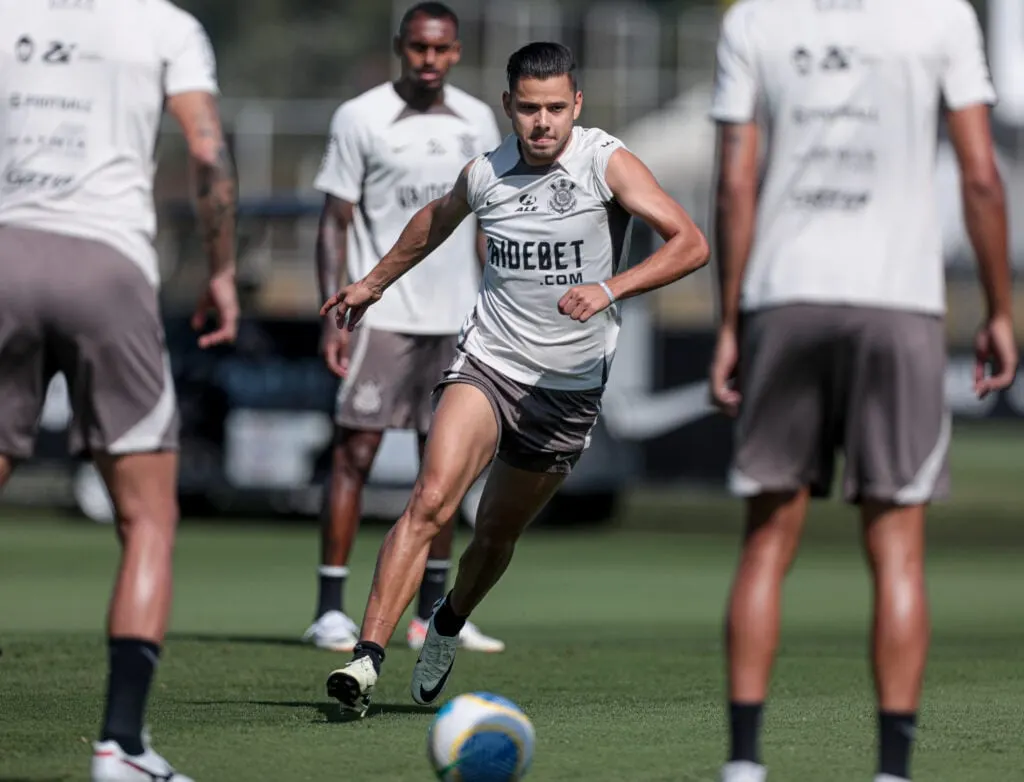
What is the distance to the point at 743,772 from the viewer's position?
5566 mm

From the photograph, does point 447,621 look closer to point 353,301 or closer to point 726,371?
point 353,301

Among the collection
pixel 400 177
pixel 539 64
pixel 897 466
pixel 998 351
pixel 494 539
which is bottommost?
pixel 494 539

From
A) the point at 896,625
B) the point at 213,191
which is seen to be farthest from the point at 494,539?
the point at 896,625

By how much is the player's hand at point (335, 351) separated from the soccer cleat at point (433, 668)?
7.55 feet

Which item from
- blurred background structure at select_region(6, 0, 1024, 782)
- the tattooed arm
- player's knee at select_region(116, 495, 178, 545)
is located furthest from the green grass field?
the tattooed arm

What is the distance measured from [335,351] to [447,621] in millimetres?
2297

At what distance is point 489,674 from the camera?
28.5ft

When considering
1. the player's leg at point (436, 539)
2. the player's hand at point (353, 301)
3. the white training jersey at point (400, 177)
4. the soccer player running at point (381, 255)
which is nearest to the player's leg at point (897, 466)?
the player's hand at point (353, 301)

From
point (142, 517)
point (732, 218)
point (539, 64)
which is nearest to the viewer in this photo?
point (732, 218)

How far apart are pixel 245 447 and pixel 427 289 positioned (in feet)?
28.0

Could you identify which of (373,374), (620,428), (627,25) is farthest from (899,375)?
(627,25)

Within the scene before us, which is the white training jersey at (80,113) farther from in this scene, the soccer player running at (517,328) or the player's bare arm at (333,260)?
the player's bare arm at (333,260)

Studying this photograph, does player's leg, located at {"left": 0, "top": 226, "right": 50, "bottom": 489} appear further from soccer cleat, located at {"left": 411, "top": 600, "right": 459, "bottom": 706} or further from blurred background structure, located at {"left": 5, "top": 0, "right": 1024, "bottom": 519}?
blurred background structure, located at {"left": 5, "top": 0, "right": 1024, "bottom": 519}

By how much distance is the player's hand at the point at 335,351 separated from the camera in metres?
9.70
